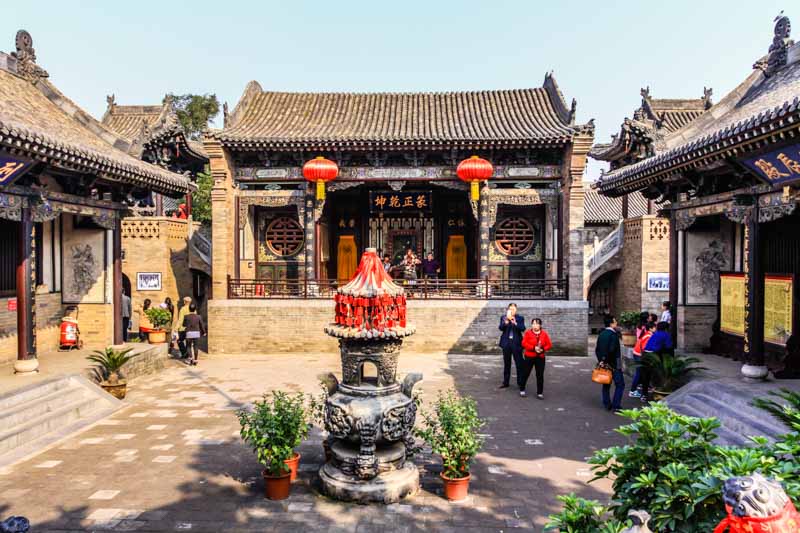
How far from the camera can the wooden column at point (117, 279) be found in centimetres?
1209

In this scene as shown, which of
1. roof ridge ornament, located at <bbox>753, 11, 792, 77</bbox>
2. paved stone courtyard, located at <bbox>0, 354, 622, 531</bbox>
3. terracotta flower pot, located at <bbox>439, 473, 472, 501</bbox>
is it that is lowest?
paved stone courtyard, located at <bbox>0, 354, 622, 531</bbox>

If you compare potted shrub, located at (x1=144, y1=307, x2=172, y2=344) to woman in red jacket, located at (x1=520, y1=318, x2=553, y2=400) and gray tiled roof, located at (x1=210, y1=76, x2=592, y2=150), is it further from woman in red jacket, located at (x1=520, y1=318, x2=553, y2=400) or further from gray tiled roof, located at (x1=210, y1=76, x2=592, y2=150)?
woman in red jacket, located at (x1=520, y1=318, x2=553, y2=400)

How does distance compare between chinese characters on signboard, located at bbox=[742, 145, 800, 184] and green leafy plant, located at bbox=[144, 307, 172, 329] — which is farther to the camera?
green leafy plant, located at bbox=[144, 307, 172, 329]

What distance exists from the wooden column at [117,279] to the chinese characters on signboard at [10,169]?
3.22 metres

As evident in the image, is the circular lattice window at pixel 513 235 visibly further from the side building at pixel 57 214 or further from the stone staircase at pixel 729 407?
the side building at pixel 57 214

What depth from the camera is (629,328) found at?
13625 mm

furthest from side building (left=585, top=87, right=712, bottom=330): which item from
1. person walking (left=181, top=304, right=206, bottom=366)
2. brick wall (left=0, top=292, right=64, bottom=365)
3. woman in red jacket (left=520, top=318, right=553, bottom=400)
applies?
brick wall (left=0, top=292, right=64, bottom=365)

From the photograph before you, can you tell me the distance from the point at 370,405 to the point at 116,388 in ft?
18.7

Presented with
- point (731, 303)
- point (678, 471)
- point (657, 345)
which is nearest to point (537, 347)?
point (657, 345)

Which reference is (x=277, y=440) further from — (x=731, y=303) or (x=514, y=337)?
(x=731, y=303)

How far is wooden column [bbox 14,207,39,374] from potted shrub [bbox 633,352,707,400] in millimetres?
10214

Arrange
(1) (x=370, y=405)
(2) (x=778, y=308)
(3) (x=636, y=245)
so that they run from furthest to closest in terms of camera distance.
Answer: (3) (x=636, y=245) → (2) (x=778, y=308) → (1) (x=370, y=405)

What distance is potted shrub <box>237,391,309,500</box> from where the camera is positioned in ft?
18.3

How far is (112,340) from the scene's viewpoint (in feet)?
41.2
